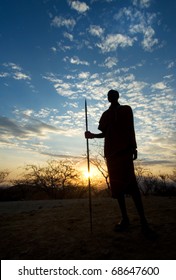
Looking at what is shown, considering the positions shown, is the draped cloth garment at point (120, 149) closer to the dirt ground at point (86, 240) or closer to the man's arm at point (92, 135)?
the man's arm at point (92, 135)

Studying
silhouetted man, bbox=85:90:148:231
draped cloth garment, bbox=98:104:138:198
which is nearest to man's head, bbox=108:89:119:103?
silhouetted man, bbox=85:90:148:231

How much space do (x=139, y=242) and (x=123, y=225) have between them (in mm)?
782

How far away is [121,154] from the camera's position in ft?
14.8

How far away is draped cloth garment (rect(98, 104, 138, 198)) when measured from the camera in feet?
14.5

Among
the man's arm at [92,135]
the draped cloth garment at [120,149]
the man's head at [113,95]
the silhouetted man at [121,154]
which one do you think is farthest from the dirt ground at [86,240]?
the man's head at [113,95]

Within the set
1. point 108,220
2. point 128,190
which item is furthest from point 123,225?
point 108,220

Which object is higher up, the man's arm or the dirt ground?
the man's arm

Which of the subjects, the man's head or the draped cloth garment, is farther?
the man's head

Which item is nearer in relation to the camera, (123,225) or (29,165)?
(123,225)

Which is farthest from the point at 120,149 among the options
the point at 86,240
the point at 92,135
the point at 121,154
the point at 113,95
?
the point at 86,240

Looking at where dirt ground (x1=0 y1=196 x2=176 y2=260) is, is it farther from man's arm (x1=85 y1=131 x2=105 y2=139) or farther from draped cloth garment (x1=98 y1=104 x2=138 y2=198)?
man's arm (x1=85 y1=131 x2=105 y2=139)

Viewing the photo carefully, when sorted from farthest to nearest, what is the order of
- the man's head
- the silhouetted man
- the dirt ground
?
the man's head → the silhouetted man → the dirt ground
